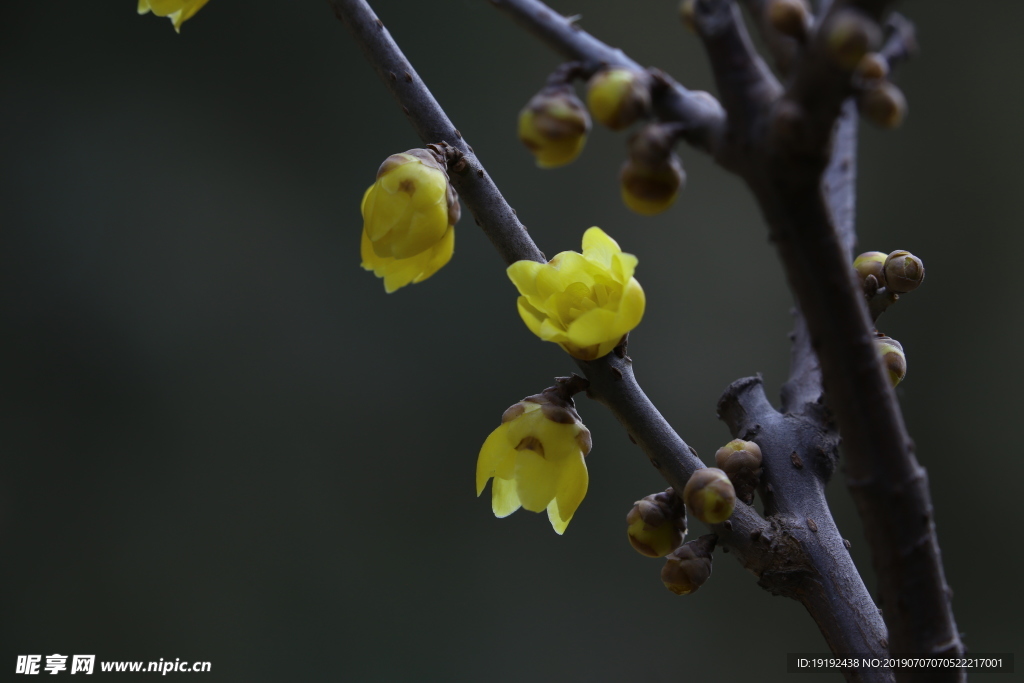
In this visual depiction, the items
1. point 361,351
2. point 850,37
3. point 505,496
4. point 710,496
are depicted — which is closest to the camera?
point 850,37

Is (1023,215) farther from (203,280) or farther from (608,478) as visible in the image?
(203,280)

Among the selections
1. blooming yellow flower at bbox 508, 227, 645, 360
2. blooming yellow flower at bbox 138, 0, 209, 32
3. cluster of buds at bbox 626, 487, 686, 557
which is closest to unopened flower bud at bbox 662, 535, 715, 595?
cluster of buds at bbox 626, 487, 686, 557

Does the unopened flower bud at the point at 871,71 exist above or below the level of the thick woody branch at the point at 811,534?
above

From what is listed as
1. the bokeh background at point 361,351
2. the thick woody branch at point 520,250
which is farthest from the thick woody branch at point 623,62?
the bokeh background at point 361,351

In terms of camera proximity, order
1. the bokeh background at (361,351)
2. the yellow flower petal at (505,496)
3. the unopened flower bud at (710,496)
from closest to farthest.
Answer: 1. the unopened flower bud at (710,496)
2. the yellow flower petal at (505,496)
3. the bokeh background at (361,351)

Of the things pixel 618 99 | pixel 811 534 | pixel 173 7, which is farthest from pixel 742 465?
pixel 173 7

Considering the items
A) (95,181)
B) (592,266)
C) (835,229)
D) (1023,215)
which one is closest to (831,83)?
(835,229)

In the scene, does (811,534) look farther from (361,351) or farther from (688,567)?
(361,351)

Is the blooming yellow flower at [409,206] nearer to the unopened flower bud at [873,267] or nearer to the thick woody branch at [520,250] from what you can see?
the thick woody branch at [520,250]
